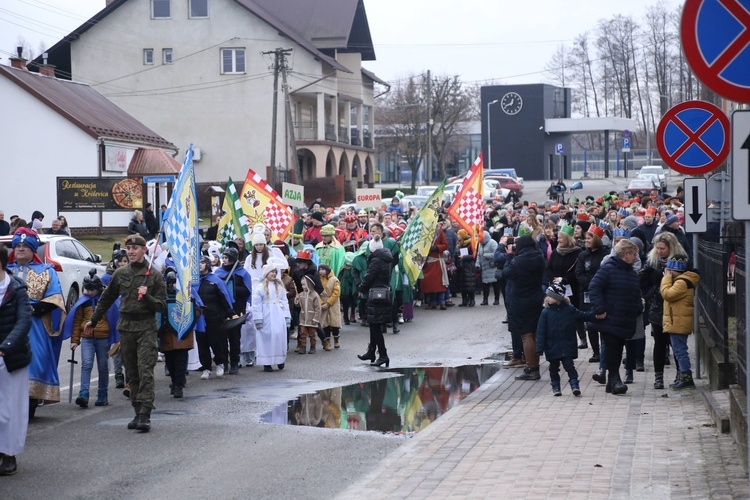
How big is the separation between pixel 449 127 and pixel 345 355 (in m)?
76.9

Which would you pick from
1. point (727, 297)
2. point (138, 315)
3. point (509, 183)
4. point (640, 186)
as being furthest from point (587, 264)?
point (509, 183)

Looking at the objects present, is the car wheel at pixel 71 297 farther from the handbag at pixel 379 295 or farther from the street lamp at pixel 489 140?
the street lamp at pixel 489 140

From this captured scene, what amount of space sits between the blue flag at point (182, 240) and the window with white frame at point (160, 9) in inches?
1964

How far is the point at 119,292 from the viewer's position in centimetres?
1078

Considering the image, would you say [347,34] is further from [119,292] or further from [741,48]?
[741,48]

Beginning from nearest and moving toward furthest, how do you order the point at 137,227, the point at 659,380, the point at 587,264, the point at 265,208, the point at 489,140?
the point at 659,380, the point at 587,264, the point at 265,208, the point at 137,227, the point at 489,140

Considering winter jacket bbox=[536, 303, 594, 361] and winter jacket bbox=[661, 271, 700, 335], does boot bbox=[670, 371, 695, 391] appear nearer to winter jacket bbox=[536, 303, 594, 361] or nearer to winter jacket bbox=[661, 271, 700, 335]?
winter jacket bbox=[661, 271, 700, 335]

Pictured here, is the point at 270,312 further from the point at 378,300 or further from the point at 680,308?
the point at 680,308

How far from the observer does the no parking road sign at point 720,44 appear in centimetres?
510

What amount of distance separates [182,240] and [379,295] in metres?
3.62

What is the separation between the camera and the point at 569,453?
340 inches

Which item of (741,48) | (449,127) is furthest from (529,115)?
(741,48)

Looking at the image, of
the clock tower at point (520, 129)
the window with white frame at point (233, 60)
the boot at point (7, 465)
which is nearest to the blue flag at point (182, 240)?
the boot at point (7, 465)

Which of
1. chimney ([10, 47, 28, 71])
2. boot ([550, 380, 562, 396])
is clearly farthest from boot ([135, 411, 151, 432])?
chimney ([10, 47, 28, 71])
